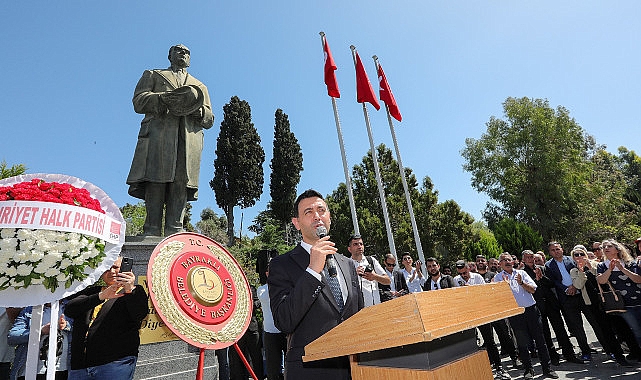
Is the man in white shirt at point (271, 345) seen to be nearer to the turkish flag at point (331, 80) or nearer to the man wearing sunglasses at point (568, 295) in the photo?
the man wearing sunglasses at point (568, 295)

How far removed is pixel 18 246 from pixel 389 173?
2552 centimetres

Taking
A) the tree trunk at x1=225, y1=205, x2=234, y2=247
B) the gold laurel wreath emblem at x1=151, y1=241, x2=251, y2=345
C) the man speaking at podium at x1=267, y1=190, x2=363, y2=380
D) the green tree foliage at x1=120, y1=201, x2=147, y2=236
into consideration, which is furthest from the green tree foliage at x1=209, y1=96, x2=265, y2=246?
the man speaking at podium at x1=267, y1=190, x2=363, y2=380

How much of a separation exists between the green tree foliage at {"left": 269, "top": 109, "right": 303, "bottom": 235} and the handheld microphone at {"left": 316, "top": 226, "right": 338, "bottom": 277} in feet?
102

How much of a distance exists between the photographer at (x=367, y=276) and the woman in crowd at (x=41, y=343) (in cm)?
274

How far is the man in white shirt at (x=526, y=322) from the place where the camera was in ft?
18.1

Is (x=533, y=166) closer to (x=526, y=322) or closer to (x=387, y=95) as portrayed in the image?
(x=387, y=95)

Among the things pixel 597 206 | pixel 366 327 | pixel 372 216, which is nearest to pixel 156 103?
pixel 366 327

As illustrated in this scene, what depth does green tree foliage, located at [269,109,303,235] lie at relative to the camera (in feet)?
110

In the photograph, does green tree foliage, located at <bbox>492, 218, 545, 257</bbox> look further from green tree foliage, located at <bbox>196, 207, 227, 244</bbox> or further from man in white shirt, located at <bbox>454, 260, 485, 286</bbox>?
green tree foliage, located at <bbox>196, 207, 227, 244</bbox>

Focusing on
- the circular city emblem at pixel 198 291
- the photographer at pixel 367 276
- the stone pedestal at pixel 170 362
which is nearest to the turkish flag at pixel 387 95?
the photographer at pixel 367 276

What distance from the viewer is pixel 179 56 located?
6.74m

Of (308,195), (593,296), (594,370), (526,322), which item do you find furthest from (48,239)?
(593,296)

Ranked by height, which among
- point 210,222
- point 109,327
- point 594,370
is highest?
point 210,222

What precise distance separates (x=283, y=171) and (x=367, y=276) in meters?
30.5
